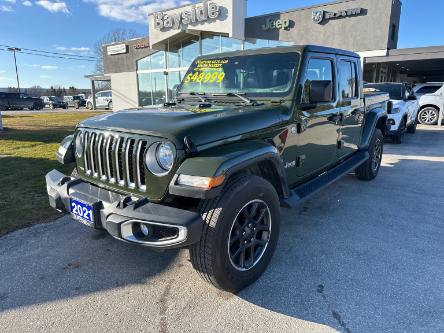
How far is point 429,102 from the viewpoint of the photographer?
44.4ft

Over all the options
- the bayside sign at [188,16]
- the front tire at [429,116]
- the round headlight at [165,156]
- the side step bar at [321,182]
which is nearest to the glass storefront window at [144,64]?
the bayside sign at [188,16]

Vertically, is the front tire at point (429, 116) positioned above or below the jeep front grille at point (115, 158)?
below

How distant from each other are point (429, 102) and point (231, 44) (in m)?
10.0

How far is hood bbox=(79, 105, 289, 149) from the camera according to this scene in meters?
2.47

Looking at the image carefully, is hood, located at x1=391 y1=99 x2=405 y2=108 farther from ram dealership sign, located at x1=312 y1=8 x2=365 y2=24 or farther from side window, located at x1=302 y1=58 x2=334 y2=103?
ram dealership sign, located at x1=312 y1=8 x2=365 y2=24

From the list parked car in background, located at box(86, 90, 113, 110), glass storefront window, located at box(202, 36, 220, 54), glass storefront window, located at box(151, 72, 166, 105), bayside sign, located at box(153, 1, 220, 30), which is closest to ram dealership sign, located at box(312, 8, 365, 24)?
bayside sign, located at box(153, 1, 220, 30)

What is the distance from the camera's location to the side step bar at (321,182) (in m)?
3.21

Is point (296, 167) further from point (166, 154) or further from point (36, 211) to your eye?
point (36, 211)

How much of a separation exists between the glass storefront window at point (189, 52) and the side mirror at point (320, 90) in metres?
17.8

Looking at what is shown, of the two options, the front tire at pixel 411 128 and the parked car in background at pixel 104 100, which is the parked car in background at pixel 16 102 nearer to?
the parked car in background at pixel 104 100

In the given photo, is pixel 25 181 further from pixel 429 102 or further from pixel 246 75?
pixel 429 102

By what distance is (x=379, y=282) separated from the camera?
2820mm

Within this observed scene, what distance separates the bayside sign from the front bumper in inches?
661

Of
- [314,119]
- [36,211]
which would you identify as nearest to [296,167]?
[314,119]
